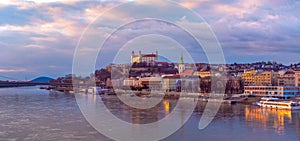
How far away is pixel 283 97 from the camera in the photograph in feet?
35.4

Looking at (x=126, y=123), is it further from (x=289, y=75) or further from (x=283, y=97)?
(x=289, y=75)

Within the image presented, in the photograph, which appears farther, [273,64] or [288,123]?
[273,64]

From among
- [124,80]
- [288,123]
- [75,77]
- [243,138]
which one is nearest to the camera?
[243,138]

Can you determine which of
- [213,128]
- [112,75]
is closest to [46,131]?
[213,128]

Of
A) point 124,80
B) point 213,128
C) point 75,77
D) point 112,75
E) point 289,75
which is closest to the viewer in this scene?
point 213,128

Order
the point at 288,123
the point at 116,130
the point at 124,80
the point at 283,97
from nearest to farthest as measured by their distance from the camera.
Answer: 1. the point at 116,130
2. the point at 288,123
3. the point at 283,97
4. the point at 124,80

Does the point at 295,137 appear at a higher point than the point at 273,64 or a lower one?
lower

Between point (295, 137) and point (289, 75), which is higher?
point (289, 75)

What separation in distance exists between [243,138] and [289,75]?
13.2m

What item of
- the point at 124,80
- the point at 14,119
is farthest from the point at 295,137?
the point at 124,80

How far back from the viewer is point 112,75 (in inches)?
1011

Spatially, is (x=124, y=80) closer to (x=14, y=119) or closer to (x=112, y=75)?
(x=112, y=75)

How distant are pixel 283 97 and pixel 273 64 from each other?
2039 cm

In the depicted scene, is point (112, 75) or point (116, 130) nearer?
point (116, 130)
